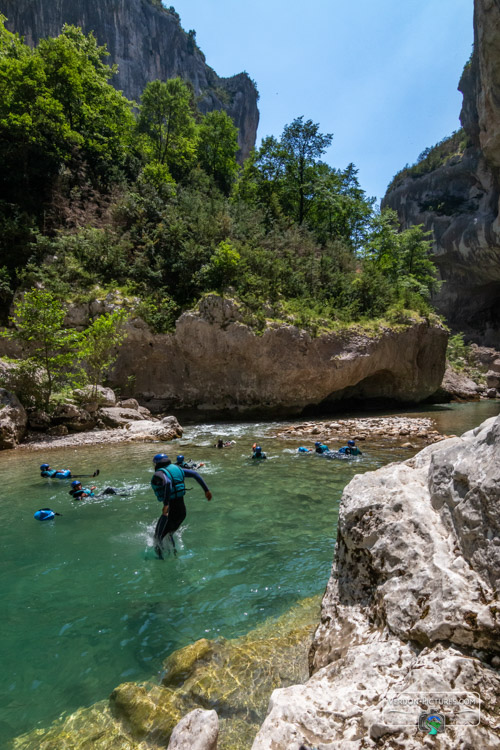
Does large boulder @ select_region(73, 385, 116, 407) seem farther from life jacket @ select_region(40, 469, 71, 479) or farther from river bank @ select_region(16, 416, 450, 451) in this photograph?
life jacket @ select_region(40, 469, 71, 479)

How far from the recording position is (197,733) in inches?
95.5

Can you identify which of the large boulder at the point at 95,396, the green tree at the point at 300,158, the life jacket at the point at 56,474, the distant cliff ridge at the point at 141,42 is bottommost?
the life jacket at the point at 56,474

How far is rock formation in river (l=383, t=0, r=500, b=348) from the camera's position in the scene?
1407 inches

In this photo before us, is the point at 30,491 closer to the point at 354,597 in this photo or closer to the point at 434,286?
the point at 354,597

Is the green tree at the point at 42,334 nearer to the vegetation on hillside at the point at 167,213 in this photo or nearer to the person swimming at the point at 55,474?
the vegetation on hillside at the point at 167,213

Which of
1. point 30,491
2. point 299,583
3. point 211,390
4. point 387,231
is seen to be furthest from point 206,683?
point 387,231

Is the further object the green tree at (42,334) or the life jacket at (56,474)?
the green tree at (42,334)

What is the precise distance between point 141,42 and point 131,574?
2988 inches

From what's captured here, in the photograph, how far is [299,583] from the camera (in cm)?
490

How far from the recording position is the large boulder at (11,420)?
13330mm

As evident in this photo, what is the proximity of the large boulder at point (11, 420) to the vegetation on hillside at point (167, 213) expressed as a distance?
615 cm

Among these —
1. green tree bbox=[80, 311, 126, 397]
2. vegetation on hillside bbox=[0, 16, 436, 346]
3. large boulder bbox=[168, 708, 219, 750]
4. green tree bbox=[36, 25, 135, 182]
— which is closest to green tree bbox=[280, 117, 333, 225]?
vegetation on hillside bbox=[0, 16, 436, 346]

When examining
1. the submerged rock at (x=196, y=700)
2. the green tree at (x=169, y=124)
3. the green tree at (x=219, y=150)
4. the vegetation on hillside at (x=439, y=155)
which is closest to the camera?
the submerged rock at (x=196, y=700)

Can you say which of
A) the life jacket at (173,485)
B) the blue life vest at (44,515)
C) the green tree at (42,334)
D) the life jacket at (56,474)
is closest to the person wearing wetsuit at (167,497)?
the life jacket at (173,485)
